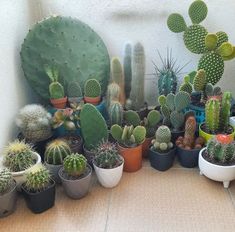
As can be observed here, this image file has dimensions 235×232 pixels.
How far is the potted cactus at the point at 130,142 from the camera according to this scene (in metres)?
1.46

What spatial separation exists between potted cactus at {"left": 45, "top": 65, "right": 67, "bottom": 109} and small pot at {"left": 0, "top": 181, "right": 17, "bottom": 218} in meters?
0.50

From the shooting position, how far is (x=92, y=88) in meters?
1.59

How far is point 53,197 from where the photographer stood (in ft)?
4.25

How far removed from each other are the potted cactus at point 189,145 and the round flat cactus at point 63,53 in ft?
1.80

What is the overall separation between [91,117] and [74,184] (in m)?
0.32

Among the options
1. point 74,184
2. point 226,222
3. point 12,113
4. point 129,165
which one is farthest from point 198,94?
point 12,113

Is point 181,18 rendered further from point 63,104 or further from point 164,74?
point 63,104

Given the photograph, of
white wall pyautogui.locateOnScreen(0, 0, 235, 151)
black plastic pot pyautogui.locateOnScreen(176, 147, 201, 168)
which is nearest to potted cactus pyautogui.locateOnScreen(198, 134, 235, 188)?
black plastic pot pyautogui.locateOnScreen(176, 147, 201, 168)

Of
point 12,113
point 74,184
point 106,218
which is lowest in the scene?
point 106,218

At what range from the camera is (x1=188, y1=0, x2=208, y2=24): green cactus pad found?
1.54 metres

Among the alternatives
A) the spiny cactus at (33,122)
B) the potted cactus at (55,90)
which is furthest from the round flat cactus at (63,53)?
the spiny cactus at (33,122)

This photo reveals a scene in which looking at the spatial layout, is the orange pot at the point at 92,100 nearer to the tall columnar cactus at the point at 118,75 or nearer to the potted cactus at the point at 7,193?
the tall columnar cactus at the point at 118,75

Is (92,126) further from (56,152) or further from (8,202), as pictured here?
(8,202)

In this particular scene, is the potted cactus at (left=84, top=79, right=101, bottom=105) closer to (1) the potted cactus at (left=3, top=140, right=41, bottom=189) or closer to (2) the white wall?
(2) the white wall
